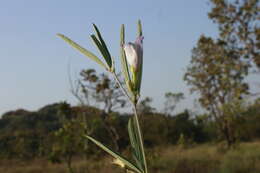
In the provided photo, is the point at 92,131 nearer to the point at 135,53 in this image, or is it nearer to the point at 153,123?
the point at 135,53

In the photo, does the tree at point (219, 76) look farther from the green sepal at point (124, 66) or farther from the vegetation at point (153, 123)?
the green sepal at point (124, 66)

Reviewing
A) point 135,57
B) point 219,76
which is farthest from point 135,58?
point 219,76

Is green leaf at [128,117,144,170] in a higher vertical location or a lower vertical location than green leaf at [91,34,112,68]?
lower

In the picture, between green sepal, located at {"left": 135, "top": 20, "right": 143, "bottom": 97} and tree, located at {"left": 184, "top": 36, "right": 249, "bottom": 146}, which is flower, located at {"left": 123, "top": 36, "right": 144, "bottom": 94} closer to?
green sepal, located at {"left": 135, "top": 20, "right": 143, "bottom": 97}

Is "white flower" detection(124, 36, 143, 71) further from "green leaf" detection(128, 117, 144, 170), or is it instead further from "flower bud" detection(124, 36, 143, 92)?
"green leaf" detection(128, 117, 144, 170)

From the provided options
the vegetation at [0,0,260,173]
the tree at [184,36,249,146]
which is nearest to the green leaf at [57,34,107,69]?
the vegetation at [0,0,260,173]

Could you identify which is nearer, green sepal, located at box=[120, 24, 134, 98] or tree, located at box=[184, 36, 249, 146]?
green sepal, located at box=[120, 24, 134, 98]

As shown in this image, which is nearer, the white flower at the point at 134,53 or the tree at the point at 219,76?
the white flower at the point at 134,53

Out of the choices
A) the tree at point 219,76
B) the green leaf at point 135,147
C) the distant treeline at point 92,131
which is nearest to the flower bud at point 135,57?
the green leaf at point 135,147

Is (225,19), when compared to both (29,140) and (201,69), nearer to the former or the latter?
(201,69)
